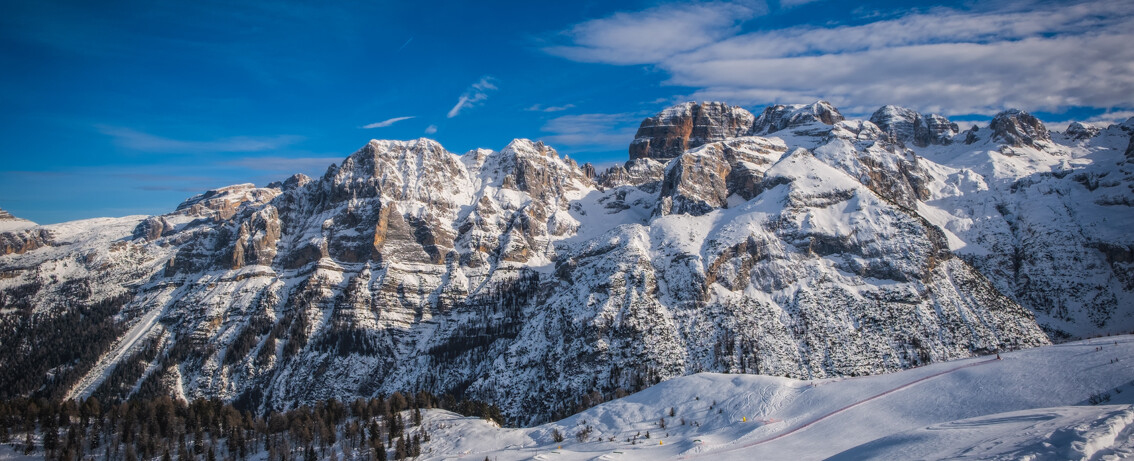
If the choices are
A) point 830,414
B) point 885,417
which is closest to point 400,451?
point 830,414

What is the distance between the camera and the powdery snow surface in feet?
93.7

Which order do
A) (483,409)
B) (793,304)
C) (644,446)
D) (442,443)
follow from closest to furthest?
(644,446), (442,443), (483,409), (793,304)

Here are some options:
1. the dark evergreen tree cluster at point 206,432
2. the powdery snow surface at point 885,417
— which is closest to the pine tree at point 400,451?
the dark evergreen tree cluster at point 206,432

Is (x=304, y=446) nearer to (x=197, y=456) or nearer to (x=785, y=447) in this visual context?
(x=197, y=456)

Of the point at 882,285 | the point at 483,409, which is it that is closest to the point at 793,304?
the point at 882,285

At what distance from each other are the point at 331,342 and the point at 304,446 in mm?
114317

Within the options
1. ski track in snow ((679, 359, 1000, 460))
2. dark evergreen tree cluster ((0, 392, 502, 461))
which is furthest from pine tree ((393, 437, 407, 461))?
ski track in snow ((679, 359, 1000, 460))

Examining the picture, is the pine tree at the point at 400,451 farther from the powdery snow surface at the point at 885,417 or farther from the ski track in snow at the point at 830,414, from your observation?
the ski track in snow at the point at 830,414

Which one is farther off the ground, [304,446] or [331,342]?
[331,342]

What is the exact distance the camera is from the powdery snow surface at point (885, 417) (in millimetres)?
28547

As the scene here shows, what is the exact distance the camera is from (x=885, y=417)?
166 ft

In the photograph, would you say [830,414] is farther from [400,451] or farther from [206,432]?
[206,432]

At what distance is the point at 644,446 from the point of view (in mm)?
60844

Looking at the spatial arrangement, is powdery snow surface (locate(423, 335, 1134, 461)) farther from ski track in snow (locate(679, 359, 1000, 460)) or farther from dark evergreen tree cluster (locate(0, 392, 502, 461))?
dark evergreen tree cluster (locate(0, 392, 502, 461))
